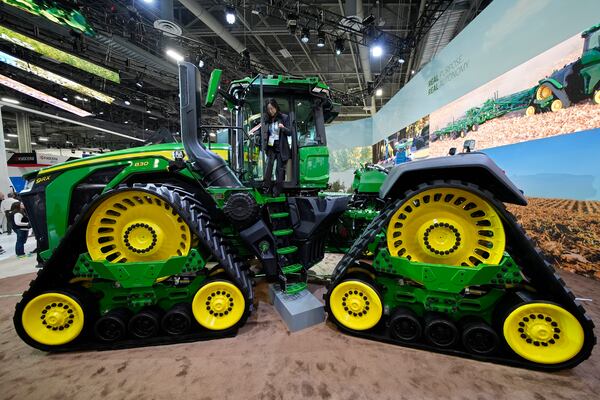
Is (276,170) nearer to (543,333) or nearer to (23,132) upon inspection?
(543,333)

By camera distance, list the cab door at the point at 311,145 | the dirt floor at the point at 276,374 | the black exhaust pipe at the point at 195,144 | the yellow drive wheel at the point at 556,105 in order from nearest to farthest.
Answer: the dirt floor at the point at 276,374 < the black exhaust pipe at the point at 195,144 < the cab door at the point at 311,145 < the yellow drive wheel at the point at 556,105

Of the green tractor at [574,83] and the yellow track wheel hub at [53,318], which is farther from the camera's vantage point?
the green tractor at [574,83]

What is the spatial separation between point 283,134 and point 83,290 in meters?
2.65

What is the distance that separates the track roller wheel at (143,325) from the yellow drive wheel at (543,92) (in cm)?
655

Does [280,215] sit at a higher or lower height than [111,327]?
higher

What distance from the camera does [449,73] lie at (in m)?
6.35

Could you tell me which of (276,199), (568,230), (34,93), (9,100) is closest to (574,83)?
(568,230)

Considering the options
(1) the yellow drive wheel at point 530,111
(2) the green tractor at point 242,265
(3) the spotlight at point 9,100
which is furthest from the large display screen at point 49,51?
(1) the yellow drive wheel at point 530,111

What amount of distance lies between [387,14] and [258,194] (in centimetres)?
916

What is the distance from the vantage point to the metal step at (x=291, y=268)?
9.20 feet

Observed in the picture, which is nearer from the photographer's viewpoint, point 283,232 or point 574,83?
point 283,232

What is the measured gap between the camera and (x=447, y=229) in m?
2.12

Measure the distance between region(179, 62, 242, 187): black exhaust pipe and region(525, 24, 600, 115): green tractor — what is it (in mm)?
5247

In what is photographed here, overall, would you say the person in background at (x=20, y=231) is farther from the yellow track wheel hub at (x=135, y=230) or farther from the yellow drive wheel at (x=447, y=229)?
the yellow drive wheel at (x=447, y=229)
